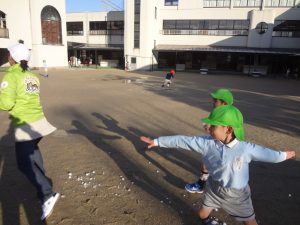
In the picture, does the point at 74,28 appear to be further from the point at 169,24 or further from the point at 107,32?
the point at 169,24

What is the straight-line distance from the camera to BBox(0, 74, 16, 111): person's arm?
278 cm

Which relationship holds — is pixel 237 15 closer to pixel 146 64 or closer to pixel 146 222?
pixel 146 64

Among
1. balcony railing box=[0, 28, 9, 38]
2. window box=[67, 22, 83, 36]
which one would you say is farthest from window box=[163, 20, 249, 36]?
balcony railing box=[0, 28, 9, 38]

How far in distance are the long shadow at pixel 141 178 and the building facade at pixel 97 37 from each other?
34887mm

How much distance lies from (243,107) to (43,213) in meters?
9.22

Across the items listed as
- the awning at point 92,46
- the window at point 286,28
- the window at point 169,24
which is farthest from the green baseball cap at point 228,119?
the awning at point 92,46

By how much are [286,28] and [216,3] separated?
30.4 ft

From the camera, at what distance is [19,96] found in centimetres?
293

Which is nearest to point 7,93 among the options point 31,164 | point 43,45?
point 31,164

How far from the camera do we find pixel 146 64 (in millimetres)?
35719

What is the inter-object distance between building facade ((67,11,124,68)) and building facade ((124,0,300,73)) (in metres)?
5.55

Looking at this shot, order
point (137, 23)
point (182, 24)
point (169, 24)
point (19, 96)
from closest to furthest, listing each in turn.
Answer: point (19, 96) < point (137, 23) < point (182, 24) < point (169, 24)

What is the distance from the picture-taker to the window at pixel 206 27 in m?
34.5

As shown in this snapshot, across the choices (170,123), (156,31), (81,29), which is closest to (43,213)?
(170,123)
